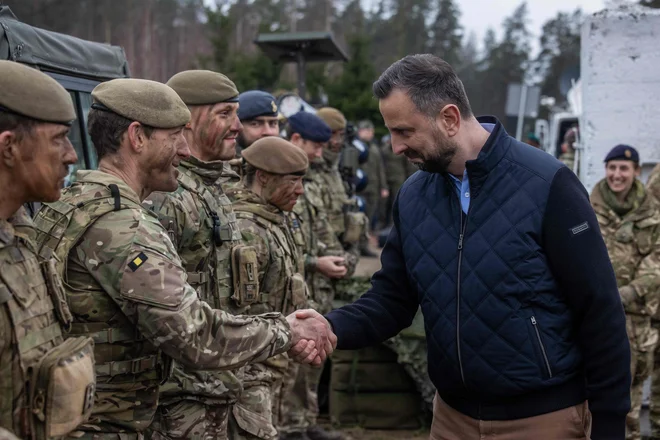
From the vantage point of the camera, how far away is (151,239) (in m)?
2.68

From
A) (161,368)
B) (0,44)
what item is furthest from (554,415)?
(0,44)

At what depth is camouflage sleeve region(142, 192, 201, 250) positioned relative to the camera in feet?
11.5

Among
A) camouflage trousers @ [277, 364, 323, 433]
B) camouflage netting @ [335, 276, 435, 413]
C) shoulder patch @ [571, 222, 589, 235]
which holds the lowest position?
camouflage trousers @ [277, 364, 323, 433]

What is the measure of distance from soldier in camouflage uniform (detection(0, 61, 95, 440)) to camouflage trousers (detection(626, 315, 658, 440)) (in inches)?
187

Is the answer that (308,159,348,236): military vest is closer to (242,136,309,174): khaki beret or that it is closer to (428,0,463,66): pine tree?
(242,136,309,174): khaki beret

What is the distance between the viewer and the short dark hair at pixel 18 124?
2.19 meters

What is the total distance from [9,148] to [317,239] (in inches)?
181

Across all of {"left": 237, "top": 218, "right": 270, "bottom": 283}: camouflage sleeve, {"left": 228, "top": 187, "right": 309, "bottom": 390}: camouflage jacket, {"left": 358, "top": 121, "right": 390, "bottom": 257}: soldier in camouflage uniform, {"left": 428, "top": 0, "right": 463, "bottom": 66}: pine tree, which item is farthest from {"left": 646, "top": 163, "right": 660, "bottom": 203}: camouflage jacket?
{"left": 428, "top": 0, "right": 463, "bottom": 66}: pine tree

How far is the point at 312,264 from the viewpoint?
605 centimetres

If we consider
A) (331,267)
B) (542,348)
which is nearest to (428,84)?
(542,348)

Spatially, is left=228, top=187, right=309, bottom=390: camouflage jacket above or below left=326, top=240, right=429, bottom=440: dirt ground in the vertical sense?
above

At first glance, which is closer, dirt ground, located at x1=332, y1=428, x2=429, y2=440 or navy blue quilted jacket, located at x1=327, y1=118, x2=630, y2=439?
navy blue quilted jacket, located at x1=327, y1=118, x2=630, y2=439

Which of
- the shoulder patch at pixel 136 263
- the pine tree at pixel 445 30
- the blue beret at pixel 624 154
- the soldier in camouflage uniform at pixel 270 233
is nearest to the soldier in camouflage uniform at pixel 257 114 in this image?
the soldier in camouflage uniform at pixel 270 233

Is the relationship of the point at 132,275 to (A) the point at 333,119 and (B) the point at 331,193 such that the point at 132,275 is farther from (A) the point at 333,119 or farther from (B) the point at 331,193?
(A) the point at 333,119
